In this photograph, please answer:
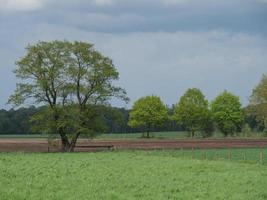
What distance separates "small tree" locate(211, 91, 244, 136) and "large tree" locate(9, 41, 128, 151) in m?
64.3

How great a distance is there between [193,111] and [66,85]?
208 feet

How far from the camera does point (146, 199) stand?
19.1 meters

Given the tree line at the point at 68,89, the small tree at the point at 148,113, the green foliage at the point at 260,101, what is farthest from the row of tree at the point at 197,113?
the tree line at the point at 68,89

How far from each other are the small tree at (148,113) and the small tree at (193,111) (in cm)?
409

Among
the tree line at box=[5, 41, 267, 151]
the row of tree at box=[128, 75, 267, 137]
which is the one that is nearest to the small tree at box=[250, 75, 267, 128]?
the row of tree at box=[128, 75, 267, 137]

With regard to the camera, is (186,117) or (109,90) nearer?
(109,90)

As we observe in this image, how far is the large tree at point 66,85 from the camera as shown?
64812 mm

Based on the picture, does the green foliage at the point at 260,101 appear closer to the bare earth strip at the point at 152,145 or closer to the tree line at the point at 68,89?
the bare earth strip at the point at 152,145

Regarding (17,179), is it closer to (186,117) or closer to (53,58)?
(53,58)

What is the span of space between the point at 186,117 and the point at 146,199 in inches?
4196

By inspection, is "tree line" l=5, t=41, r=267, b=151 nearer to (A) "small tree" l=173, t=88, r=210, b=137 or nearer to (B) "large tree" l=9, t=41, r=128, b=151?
(B) "large tree" l=9, t=41, r=128, b=151

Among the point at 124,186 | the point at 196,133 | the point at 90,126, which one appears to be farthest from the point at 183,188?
the point at 196,133

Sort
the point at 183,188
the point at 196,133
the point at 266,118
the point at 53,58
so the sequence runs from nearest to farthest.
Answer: the point at 183,188, the point at 53,58, the point at 266,118, the point at 196,133

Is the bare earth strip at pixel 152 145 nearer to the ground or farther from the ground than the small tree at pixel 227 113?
nearer to the ground
